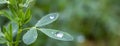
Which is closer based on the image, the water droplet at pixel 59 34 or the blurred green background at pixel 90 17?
the water droplet at pixel 59 34

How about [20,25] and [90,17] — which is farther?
[90,17]

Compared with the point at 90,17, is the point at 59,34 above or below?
above

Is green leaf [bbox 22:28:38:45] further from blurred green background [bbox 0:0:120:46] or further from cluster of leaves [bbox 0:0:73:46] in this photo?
blurred green background [bbox 0:0:120:46]

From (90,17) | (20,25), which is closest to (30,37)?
(20,25)

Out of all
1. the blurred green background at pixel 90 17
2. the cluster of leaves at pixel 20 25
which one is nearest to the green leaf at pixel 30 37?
the cluster of leaves at pixel 20 25

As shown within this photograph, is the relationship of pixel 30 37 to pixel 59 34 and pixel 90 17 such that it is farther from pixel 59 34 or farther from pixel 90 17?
pixel 90 17

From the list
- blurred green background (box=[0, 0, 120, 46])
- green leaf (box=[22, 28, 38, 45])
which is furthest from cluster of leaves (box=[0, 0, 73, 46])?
blurred green background (box=[0, 0, 120, 46])

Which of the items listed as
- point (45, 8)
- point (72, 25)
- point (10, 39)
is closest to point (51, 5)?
point (45, 8)

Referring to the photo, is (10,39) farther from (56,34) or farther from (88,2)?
(88,2)

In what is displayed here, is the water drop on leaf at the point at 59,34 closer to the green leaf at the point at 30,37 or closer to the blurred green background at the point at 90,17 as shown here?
the green leaf at the point at 30,37
